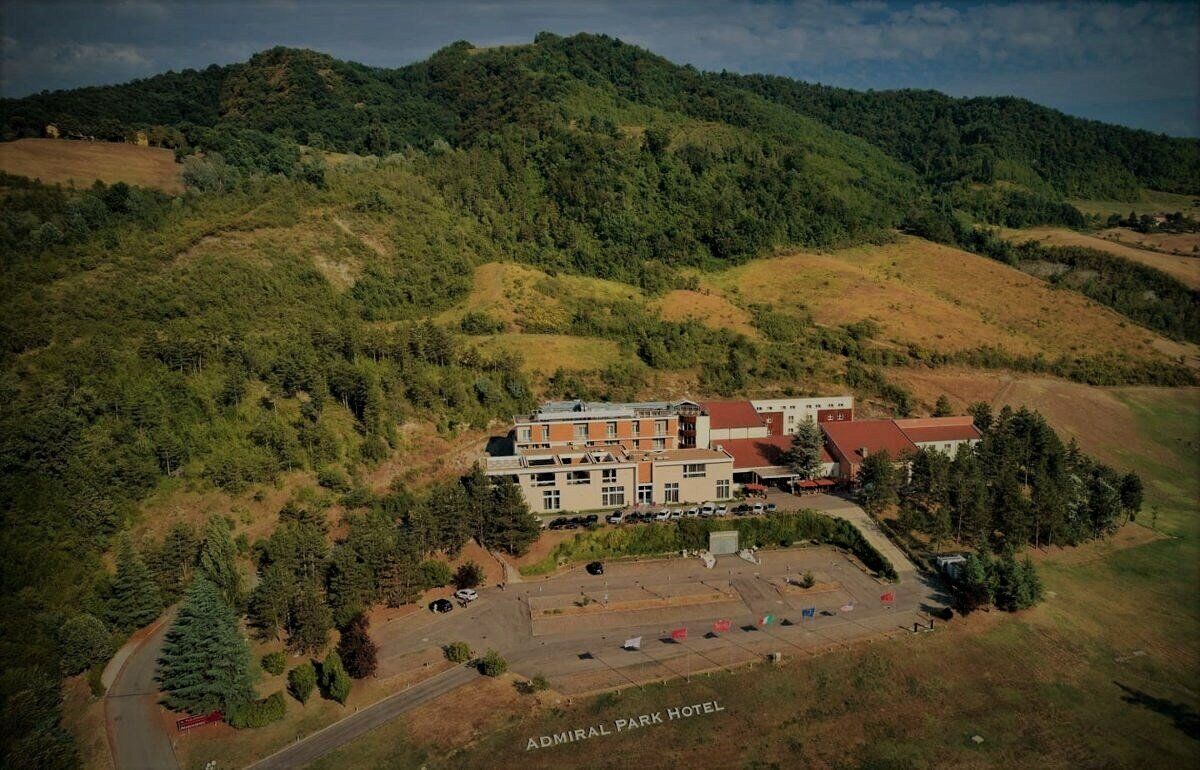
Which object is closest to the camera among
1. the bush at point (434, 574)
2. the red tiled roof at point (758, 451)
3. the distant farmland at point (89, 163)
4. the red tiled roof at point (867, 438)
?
the bush at point (434, 574)

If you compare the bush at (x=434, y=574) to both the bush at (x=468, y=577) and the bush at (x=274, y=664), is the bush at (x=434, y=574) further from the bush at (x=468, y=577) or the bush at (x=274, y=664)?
the bush at (x=274, y=664)

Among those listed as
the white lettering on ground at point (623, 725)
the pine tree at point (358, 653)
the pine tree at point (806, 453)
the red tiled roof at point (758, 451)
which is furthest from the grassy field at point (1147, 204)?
the pine tree at point (358, 653)

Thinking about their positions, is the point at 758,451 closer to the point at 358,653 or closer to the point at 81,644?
the point at 358,653

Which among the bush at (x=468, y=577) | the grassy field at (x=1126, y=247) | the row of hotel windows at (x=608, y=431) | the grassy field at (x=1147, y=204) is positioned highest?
the grassy field at (x=1147, y=204)

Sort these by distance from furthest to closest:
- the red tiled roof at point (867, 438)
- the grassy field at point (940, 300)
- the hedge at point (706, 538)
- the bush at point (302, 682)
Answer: the grassy field at point (940, 300) < the red tiled roof at point (867, 438) < the hedge at point (706, 538) < the bush at point (302, 682)

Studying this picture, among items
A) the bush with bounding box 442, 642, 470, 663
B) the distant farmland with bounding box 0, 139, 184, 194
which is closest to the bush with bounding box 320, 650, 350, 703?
the bush with bounding box 442, 642, 470, 663

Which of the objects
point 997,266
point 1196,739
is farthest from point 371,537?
point 997,266

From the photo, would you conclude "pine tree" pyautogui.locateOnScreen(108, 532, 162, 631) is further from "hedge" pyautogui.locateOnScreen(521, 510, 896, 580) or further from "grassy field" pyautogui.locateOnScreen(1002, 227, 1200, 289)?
"grassy field" pyautogui.locateOnScreen(1002, 227, 1200, 289)
